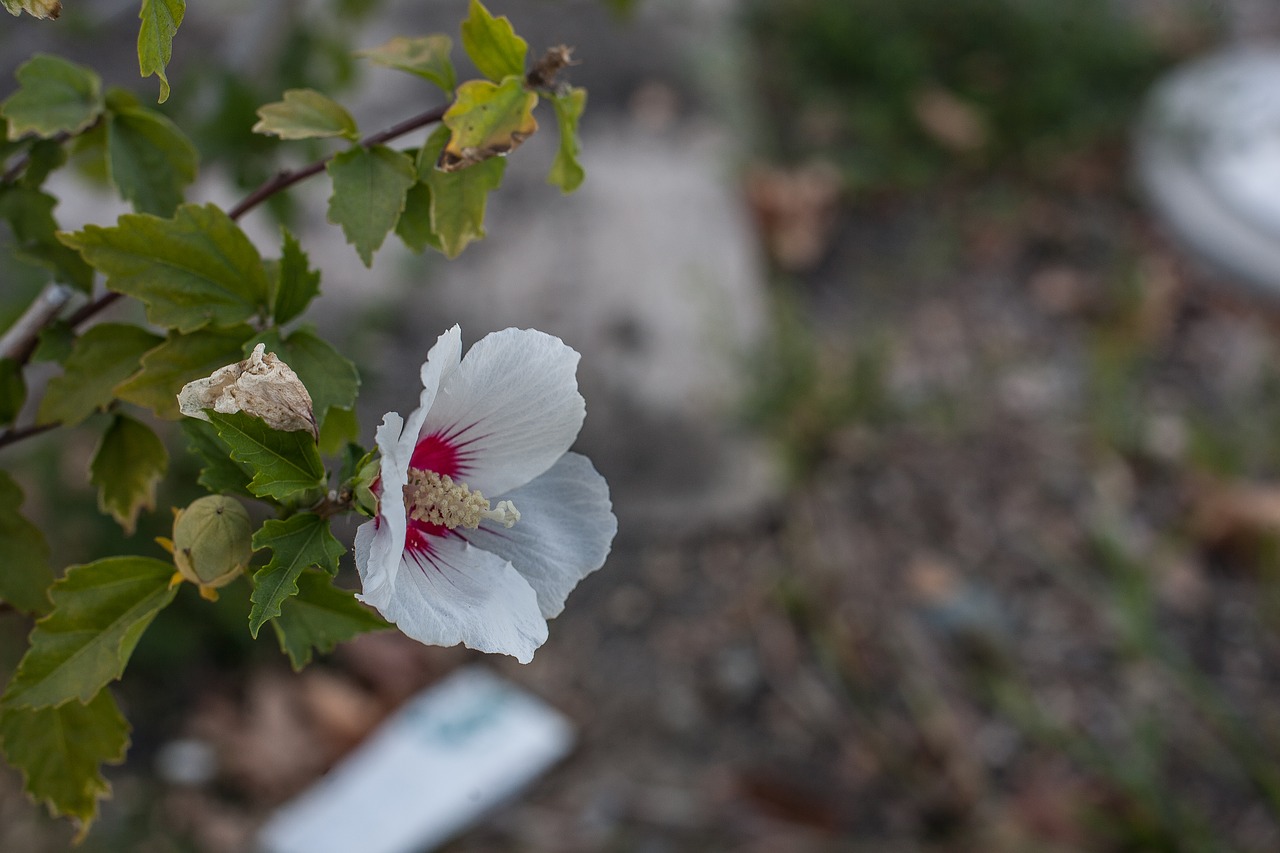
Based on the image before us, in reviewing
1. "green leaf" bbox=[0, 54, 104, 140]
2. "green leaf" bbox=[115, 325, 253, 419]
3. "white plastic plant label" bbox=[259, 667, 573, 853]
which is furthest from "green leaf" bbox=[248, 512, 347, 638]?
"white plastic plant label" bbox=[259, 667, 573, 853]

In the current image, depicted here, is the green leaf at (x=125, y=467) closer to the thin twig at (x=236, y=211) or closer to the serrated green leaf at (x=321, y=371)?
the thin twig at (x=236, y=211)

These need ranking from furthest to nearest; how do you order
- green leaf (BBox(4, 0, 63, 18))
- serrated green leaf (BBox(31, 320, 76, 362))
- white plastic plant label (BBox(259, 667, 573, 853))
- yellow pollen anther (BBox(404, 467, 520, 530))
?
white plastic plant label (BBox(259, 667, 573, 853)) < serrated green leaf (BBox(31, 320, 76, 362)) < yellow pollen anther (BBox(404, 467, 520, 530)) < green leaf (BBox(4, 0, 63, 18))

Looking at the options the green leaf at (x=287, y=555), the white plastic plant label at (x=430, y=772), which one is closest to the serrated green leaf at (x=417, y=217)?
the green leaf at (x=287, y=555)

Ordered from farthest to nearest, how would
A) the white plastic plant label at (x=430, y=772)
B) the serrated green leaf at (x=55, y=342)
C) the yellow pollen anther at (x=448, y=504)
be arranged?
the white plastic plant label at (x=430, y=772) → the serrated green leaf at (x=55, y=342) → the yellow pollen anther at (x=448, y=504)

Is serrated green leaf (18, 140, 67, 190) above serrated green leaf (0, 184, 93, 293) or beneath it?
above

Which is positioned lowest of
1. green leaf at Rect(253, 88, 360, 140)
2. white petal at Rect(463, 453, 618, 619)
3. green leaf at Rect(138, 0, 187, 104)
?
white petal at Rect(463, 453, 618, 619)

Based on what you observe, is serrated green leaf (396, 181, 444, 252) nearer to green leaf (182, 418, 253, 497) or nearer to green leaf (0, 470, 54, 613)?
green leaf (182, 418, 253, 497)

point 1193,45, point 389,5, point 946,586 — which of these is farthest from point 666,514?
point 1193,45
